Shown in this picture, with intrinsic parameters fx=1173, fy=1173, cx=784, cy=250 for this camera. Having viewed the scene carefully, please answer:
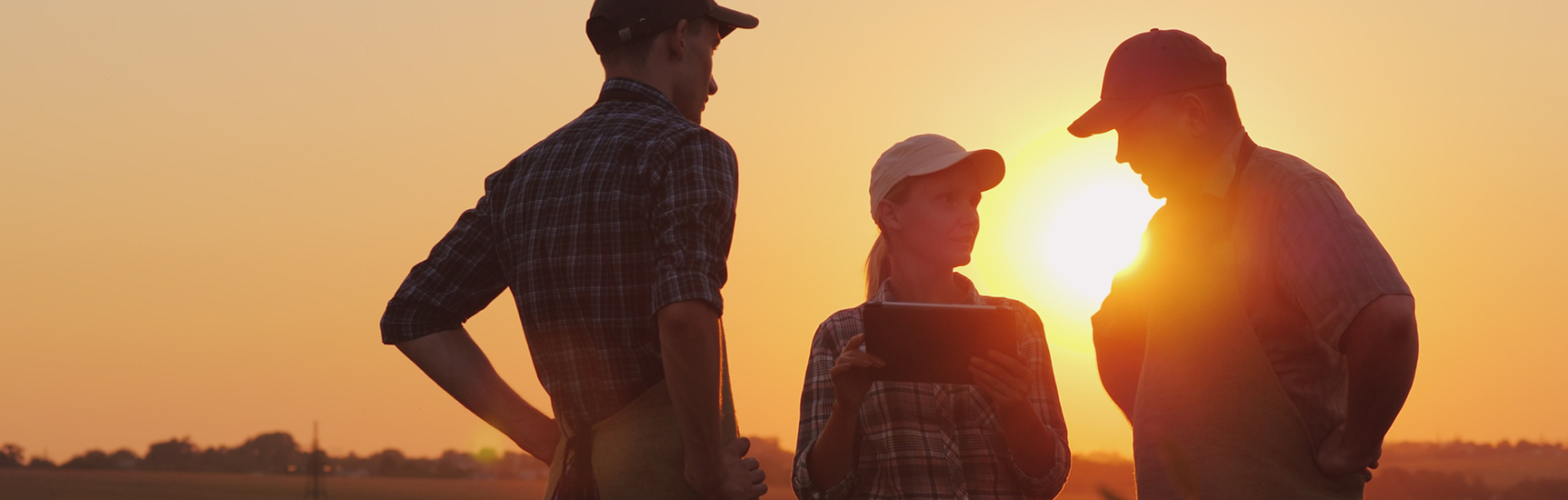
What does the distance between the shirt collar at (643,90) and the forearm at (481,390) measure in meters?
0.95

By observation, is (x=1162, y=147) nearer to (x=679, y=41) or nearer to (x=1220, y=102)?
(x=1220, y=102)

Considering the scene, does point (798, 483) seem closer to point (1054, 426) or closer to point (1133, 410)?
point (1054, 426)

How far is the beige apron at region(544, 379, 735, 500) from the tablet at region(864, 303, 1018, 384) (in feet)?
2.61

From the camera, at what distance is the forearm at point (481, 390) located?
12.0 feet

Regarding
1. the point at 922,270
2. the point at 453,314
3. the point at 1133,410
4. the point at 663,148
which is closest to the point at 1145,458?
the point at 1133,410

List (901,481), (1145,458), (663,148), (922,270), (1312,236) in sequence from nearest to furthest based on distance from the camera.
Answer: (1312,236) < (663,148) < (1145,458) < (901,481) < (922,270)

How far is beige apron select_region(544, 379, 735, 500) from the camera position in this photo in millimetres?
3334

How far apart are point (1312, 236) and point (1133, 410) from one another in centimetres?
94

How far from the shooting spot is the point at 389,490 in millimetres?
189875

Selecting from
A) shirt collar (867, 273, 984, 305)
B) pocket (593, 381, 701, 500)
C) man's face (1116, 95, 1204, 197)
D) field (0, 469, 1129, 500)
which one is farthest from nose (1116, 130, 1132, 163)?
field (0, 469, 1129, 500)

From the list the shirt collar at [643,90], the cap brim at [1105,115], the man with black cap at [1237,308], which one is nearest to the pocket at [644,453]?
the shirt collar at [643,90]

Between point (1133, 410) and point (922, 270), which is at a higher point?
point (922, 270)

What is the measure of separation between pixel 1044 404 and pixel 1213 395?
1.15 m

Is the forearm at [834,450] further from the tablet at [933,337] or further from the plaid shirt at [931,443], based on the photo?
the tablet at [933,337]
